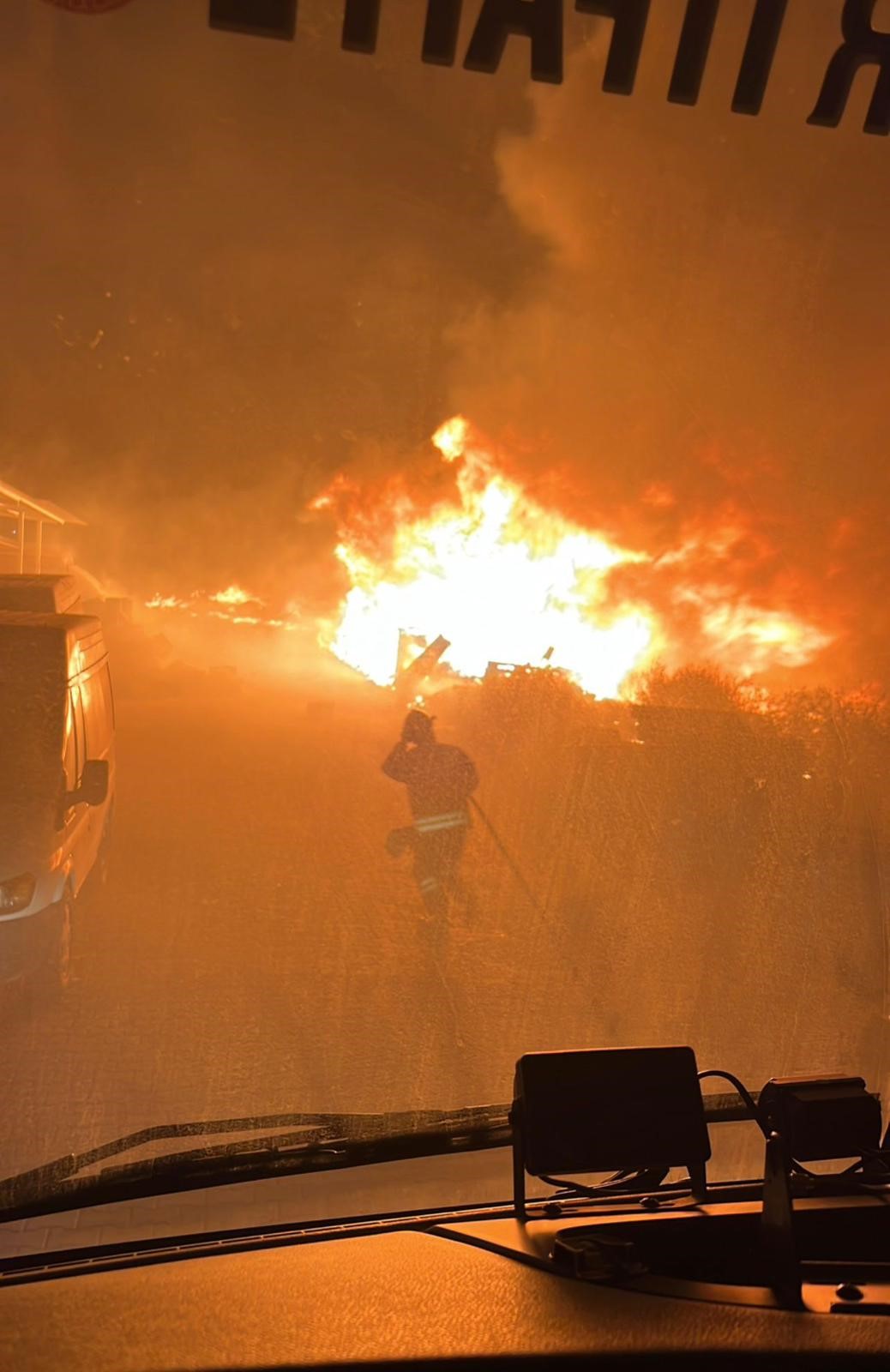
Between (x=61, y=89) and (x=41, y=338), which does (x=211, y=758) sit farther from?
(x=61, y=89)

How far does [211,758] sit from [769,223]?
6.07 meters

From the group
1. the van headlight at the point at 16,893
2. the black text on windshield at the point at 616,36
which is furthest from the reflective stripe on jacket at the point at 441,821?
the black text on windshield at the point at 616,36

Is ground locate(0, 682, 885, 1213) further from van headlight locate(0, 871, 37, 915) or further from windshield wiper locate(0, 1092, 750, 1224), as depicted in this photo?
windshield wiper locate(0, 1092, 750, 1224)

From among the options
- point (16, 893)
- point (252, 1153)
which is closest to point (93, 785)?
point (16, 893)

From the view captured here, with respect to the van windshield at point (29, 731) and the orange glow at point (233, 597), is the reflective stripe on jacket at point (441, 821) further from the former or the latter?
the van windshield at point (29, 731)

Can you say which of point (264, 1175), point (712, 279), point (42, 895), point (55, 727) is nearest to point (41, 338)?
point (55, 727)

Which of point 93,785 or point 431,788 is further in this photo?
point 431,788

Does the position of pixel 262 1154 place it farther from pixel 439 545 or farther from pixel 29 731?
pixel 439 545

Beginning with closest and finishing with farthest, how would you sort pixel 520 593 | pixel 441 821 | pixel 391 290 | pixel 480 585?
pixel 391 290, pixel 441 821, pixel 480 585, pixel 520 593

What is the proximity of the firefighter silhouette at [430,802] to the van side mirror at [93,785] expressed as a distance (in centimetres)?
332

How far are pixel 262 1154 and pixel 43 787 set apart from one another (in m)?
2.71

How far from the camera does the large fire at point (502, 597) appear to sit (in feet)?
29.2

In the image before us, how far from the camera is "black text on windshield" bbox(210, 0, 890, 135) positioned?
11.9 ft

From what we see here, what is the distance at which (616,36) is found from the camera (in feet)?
12.4
